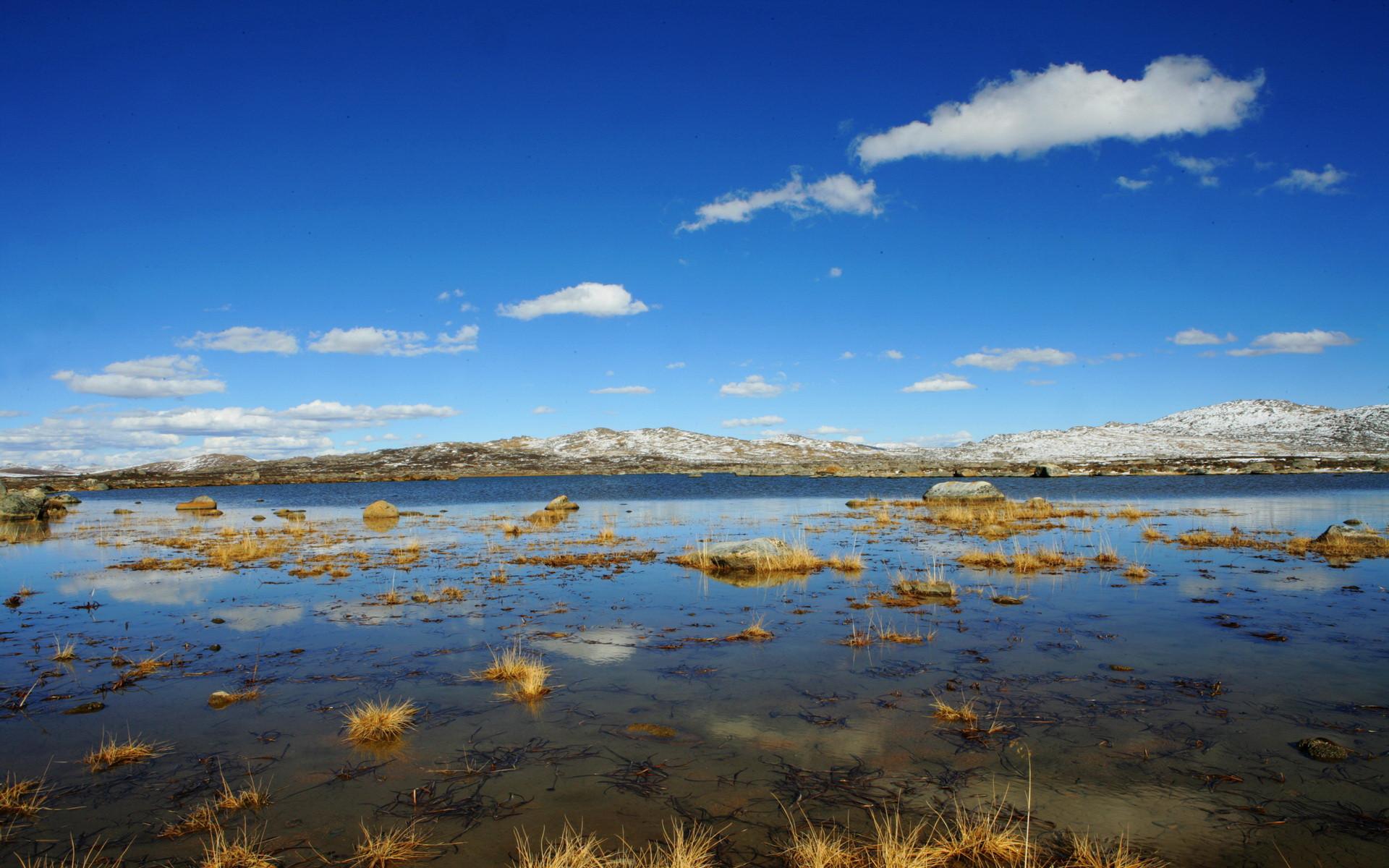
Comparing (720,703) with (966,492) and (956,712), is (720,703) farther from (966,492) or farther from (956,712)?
(966,492)

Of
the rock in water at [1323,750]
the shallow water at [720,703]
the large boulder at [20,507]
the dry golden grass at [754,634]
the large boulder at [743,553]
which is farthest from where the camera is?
the large boulder at [20,507]

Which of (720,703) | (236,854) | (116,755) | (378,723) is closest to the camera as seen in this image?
(236,854)

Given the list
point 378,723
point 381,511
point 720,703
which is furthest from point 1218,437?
point 378,723

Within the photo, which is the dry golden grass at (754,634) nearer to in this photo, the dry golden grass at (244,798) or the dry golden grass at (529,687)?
the dry golden grass at (529,687)

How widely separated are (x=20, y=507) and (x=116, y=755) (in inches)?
1929

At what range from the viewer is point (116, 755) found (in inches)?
283

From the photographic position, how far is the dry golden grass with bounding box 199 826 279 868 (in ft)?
17.1

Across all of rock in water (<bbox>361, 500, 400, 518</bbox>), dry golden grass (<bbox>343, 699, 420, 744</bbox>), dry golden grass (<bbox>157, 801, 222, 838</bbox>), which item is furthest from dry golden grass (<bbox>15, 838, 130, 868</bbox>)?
rock in water (<bbox>361, 500, 400, 518</bbox>)

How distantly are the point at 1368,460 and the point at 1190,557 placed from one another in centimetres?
10860

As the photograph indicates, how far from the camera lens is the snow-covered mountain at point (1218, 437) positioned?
134125mm

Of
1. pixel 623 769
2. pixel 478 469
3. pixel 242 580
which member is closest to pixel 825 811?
pixel 623 769

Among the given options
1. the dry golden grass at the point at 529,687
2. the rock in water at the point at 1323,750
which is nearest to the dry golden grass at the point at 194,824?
the dry golden grass at the point at 529,687

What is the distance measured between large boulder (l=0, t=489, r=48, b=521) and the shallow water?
30.9 metres

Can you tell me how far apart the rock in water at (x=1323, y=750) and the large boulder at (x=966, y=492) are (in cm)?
3810
